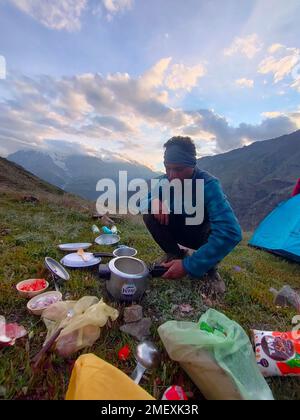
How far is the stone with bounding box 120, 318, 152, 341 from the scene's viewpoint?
232 centimetres

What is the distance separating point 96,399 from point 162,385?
0.70m

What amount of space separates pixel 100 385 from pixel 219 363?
2.52 feet


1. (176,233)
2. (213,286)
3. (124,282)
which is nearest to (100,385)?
(124,282)

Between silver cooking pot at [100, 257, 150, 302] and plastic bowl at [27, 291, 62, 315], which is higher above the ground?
silver cooking pot at [100, 257, 150, 302]

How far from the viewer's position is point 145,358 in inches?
79.9

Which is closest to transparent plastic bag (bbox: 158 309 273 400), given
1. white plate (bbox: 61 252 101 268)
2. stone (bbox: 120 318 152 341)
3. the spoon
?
the spoon

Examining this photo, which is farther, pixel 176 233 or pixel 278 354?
pixel 176 233

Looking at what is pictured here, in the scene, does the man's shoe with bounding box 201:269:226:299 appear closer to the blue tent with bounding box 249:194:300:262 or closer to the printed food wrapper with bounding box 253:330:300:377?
the printed food wrapper with bounding box 253:330:300:377

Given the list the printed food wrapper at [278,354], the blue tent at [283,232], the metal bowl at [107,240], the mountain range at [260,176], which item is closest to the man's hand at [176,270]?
the printed food wrapper at [278,354]

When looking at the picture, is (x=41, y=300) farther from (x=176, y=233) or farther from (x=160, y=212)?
(x=176, y=233)

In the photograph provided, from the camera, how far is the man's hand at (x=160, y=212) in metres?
3.51

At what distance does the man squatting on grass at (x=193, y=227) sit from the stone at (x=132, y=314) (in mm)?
532

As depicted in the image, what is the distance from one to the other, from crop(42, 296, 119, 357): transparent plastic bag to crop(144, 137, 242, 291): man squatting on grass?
91 centimetres
